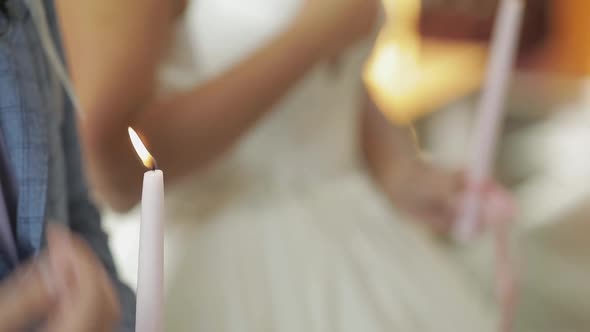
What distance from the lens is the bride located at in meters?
0.36

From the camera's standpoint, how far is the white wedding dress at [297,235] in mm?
377

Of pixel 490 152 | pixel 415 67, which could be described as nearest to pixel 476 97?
pixel 415 67

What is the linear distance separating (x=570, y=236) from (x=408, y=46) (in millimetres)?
269

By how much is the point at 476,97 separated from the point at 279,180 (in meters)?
0.30

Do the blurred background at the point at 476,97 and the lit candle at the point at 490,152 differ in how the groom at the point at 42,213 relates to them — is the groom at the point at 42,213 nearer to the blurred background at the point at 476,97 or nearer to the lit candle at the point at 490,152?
the blurred background at the point at 476,97

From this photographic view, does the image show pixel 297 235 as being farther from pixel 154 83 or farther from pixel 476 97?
pixel 476 97

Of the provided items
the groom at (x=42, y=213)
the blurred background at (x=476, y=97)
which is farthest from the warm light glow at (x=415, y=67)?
the groom at (x=42, y=213)

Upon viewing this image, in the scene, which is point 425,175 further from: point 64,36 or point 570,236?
point 64,36

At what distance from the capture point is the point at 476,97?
67 centimetres

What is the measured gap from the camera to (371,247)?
45 cm

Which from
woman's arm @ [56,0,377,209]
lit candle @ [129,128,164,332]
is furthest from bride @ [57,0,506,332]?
lit candle @ [129,128,164,332]

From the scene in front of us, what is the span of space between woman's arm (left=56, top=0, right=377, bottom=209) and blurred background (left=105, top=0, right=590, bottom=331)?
39mm

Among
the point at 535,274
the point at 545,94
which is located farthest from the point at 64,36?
the point at 545,94

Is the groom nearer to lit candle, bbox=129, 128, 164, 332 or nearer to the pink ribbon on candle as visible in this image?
lit candle, bbox=129, 128, 164, 332
